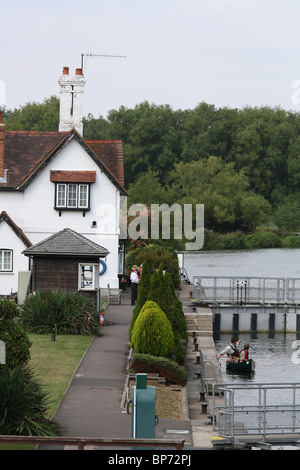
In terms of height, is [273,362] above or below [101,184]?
below

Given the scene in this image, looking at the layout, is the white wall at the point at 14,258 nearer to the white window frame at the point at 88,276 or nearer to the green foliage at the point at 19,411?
the white window frame at the point at 88,276

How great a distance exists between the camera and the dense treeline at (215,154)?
110m

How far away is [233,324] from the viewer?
50594 millimetres

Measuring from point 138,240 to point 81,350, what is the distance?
86.4 feet

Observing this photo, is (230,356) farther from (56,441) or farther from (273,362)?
(56,441)

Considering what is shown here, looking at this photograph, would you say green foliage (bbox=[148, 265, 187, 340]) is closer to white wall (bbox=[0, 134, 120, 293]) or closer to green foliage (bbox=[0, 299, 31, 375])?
green foliage (bbox=[0, 299, 31, 375])

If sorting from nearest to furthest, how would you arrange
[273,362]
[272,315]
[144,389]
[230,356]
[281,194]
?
[144,389], [230,356], [273,362], [272,315], [281,194]

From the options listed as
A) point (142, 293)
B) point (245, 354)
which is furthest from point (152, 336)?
point (245, 354)

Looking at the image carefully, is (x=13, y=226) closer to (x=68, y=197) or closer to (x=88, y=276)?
(x=68, y=197)

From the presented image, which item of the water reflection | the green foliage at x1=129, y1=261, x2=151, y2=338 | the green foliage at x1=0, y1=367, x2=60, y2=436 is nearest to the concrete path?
the green foliage at x1=0, y1=367, x2=60, y2=436

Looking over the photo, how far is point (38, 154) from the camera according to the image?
48062 millimetres

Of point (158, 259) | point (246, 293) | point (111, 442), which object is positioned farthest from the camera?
point (246, 293)

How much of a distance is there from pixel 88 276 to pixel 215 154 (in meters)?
97.9
